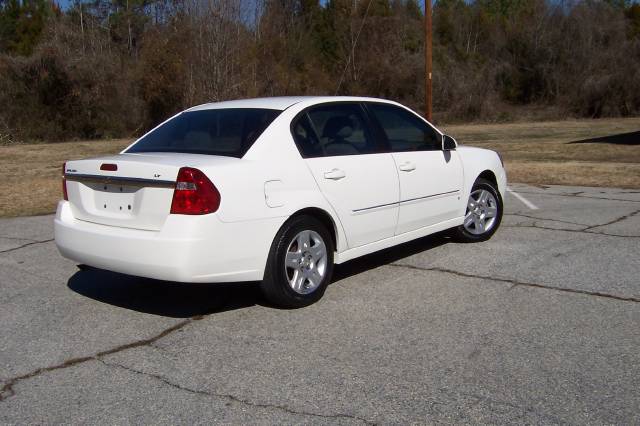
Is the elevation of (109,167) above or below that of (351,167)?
above

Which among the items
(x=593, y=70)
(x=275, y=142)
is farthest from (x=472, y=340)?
(x=593, y=70)

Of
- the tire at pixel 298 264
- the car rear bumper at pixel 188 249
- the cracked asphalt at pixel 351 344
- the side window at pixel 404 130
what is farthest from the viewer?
the side window at pixel 404 130

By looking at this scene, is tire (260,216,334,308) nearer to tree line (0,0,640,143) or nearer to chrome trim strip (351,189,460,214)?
chrome trim strip (351,189,460,214)

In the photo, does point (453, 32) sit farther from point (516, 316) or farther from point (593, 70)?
point (516, 316)

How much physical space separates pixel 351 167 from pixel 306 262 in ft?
3.01

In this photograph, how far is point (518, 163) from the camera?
1742 cm

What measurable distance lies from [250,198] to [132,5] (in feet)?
144

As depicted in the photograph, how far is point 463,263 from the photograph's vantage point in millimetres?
6945

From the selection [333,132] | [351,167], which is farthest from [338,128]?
[351,167]

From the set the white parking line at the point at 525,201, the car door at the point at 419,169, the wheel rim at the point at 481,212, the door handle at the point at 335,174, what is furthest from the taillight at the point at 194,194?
the white parking line at the point at 525,201

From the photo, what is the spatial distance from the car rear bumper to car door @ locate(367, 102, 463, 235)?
171 cm

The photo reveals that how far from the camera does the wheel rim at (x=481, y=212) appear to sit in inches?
306

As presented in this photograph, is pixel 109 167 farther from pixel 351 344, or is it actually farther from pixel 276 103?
pixel 351 344

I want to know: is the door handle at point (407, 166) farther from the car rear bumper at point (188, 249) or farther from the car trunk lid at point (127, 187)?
the car trunk lid at point (127, 187)
